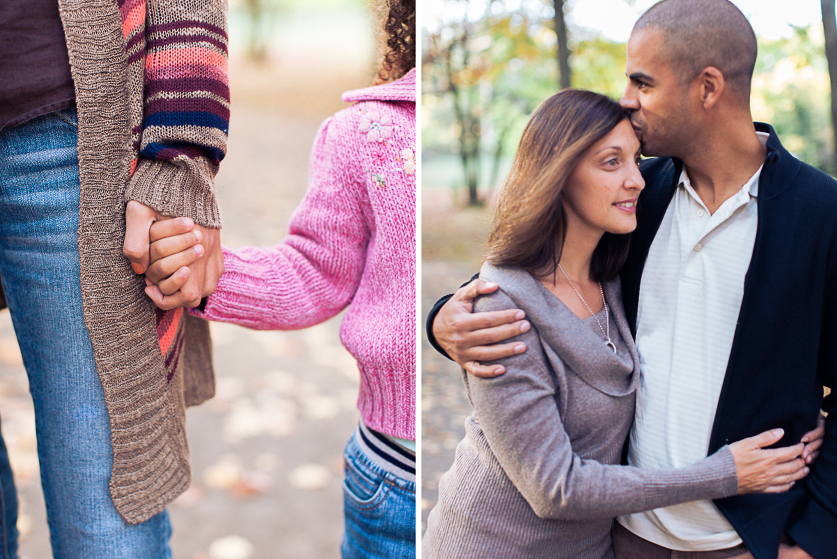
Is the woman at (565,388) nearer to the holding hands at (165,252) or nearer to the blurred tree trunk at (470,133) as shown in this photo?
the holding hands at (165,252)

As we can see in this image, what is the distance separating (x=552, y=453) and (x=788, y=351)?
59cm

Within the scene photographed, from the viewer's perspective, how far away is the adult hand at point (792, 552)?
148cm

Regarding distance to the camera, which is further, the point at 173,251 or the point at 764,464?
the point at 764,464

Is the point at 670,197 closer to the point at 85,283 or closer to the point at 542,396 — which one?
the point at 542,396

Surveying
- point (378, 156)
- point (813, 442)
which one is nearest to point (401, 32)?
point (378, 156)

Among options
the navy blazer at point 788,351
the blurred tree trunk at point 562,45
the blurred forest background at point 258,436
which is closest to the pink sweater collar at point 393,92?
the blurred forest background at point 258,436

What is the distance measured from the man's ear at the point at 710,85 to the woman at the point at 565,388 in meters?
0.18

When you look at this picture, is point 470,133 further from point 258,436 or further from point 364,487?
point 364,487

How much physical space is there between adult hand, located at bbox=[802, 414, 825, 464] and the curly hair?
4.32ft

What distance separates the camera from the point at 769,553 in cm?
144

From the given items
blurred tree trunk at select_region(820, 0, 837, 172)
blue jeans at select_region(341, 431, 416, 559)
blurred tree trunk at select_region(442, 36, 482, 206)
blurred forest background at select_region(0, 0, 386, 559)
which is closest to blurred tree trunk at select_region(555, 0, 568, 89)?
blurred forest background at select_region(0, 0, 386, 559)

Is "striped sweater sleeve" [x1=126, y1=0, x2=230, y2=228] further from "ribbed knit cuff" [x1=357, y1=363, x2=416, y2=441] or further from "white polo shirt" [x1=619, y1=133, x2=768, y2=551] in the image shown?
"white polo shirt" [x1=619, y1=133, x2=768, y2=551]

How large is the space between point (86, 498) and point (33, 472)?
2.64m

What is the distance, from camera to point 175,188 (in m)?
1.30
